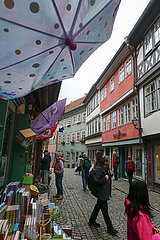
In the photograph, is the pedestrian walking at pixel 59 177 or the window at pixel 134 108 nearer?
the pedestrian walking at pixel 59 177

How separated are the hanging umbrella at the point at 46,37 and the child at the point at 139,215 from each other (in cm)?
155

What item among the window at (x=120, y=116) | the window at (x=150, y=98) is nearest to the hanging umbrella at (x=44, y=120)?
the window at (x=150, y=98)

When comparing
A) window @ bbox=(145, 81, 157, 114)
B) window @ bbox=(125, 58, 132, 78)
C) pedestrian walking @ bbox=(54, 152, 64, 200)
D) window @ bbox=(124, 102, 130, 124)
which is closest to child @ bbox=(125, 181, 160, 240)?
pedestrian walking @ bbox=(54, 152, 64, 200)

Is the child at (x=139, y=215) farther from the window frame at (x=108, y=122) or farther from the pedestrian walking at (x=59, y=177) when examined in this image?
the window frame at (x=108, y=122)

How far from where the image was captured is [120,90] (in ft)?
47.1

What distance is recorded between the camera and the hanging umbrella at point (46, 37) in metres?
1.17

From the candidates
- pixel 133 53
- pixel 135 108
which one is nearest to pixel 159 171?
pixel 135 108

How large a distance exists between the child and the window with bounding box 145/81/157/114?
837 cm

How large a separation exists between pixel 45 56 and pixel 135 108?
1133 cm

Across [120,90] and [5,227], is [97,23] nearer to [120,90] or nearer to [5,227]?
[5,227]

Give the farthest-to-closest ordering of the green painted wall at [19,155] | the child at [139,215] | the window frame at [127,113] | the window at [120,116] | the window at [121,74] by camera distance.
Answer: the window at [120,116]
the window at [121,74]
the window frame at [127,113]
the green painted wall at [19,155]
the child at [139,215]

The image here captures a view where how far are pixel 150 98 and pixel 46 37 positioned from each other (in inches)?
388

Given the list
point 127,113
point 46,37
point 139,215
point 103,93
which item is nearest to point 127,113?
point 127,113

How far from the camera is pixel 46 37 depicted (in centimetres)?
132
